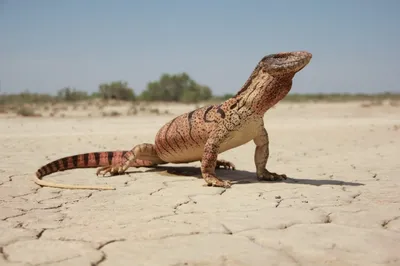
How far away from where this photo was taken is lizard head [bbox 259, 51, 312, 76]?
504 centimetres

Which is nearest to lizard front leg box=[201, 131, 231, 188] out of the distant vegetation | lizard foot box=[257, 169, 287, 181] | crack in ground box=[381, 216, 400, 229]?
lizard foot box=[257, 169, 287, 181]

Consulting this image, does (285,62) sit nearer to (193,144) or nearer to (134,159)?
(193,144)

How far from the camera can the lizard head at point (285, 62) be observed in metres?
5.04

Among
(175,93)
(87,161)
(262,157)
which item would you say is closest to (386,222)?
(262,157)

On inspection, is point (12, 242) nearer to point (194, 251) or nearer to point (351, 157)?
point (194, 251)

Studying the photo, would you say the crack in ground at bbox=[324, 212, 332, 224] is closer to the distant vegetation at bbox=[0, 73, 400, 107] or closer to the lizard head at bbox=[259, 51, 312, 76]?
the lizard head at bbox=[259, 51, 312, 76]

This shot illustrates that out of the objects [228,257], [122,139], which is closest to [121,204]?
[228,257]

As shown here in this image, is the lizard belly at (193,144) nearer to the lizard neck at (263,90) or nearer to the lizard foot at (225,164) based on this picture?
the lizard neck at (263,90)

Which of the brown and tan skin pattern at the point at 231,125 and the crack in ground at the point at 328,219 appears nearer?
the crack in ground at the point at 328,219

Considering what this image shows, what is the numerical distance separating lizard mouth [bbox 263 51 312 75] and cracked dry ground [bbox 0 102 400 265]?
1.34m

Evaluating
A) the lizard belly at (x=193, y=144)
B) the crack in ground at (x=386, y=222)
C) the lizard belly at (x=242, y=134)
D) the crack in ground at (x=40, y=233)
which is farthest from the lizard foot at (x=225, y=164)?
the crack in ground at (x=40, y=233)

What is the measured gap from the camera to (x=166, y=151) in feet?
21.1

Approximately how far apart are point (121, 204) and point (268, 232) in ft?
Answer: 5.40

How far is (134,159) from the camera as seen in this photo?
21.7 feet
